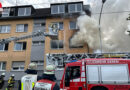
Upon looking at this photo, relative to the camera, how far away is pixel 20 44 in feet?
58.2

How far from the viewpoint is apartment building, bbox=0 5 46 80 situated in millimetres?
16672

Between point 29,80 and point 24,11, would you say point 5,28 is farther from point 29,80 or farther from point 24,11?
point 29,80

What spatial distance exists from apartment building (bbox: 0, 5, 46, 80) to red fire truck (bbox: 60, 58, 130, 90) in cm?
898

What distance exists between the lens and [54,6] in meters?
19.2

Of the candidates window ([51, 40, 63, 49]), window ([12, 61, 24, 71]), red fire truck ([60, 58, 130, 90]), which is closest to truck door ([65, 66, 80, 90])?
red fire truck ([60, 58, 130, 90])

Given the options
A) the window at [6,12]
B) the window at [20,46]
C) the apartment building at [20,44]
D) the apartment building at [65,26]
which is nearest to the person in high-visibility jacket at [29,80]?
the apartment building at [65,26]

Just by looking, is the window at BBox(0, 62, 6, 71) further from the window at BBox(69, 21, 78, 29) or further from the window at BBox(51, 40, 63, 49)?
the window at BBox(69, 21, 78, 29)

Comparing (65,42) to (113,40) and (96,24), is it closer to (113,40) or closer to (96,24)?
(96,24)

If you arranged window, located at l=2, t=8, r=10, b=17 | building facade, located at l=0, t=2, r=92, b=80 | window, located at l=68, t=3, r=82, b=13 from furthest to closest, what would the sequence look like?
window, located at l=2, t=8, r=10, b=17
window, located at l=68, t=3, r=82, b=13
building facade, located at l=0, t=2, r=92, b=80

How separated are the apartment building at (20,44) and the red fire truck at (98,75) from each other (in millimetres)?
8984

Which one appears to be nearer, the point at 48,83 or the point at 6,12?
the point at 48,83

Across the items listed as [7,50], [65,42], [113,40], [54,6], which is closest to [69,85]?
[113,40]

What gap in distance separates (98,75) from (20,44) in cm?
1300

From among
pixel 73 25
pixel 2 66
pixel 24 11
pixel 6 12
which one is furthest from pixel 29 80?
pixel 6 12
